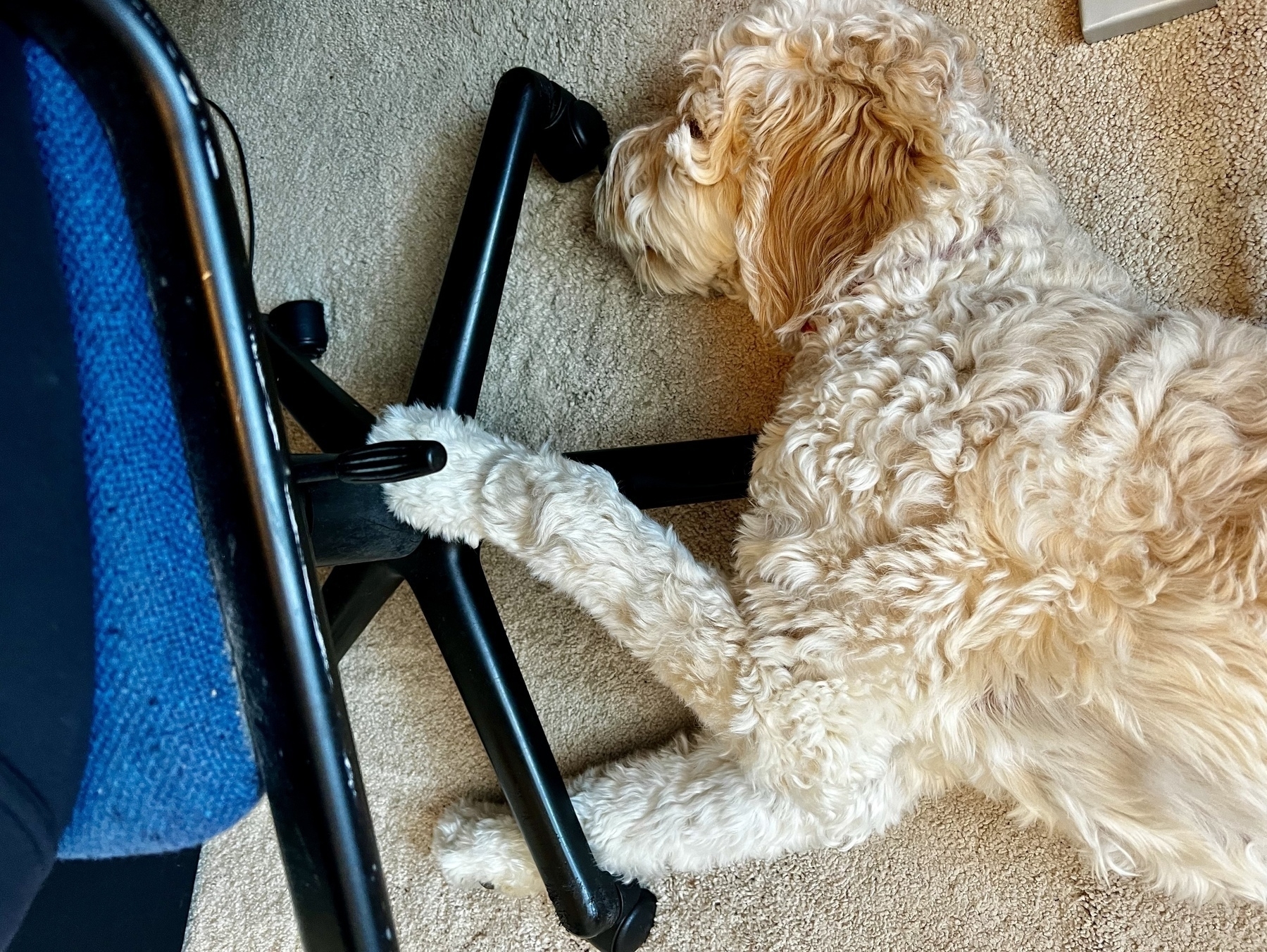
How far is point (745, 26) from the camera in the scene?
1.01m

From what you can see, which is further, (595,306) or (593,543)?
(595,306)

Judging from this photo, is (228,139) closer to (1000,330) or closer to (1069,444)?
(1000,330)

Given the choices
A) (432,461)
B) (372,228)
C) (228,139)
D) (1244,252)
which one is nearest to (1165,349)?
(1244,252)

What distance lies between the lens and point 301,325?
1.24 metres

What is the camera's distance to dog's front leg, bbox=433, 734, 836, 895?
3.51 feet

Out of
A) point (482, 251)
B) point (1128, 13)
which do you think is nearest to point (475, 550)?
point (482, 251)

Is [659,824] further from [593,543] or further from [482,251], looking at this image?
[482,251]

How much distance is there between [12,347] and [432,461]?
25cm

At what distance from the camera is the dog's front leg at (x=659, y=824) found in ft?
3.51

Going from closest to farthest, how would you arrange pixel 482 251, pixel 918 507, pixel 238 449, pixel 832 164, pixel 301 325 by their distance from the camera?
pixel 238 449 < pixel 918 507 < pixel 832 164 < pixel 482 251 < pixel 301 325

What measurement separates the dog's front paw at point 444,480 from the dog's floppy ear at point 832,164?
416 millimetres

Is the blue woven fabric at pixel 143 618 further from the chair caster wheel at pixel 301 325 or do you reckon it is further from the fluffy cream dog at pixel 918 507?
the chair caster wheel at pixel 301 325

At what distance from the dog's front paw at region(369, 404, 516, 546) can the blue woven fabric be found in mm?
465

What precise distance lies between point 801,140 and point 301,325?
2.56 ft
